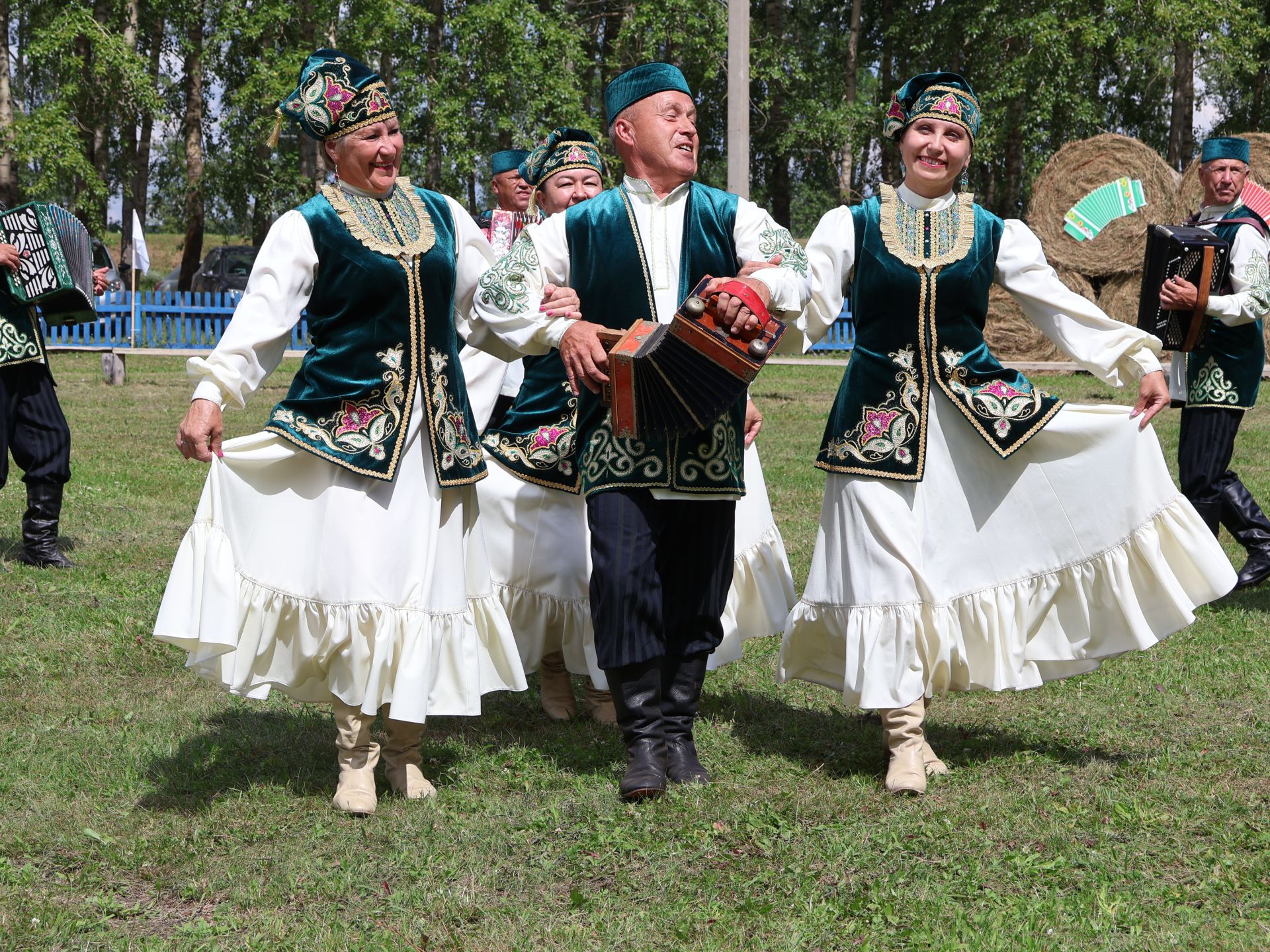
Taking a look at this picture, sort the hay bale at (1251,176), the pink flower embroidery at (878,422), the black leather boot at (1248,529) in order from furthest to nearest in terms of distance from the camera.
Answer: the hay bale at (1251,176), the black leather boot at (1248,529), the pink flower embroidery at (878,422)

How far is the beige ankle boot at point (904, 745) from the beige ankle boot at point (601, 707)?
3.69 ft

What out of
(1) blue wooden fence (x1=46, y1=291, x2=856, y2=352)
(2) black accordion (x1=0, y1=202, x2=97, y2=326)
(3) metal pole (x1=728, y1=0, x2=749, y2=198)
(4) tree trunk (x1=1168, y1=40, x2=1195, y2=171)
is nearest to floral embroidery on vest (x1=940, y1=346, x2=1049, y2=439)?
(2) black accordion (x1=0, y1=202, x2=97, y2=326)

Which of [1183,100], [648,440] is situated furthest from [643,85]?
[1183,100]

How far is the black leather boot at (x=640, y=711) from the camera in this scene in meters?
4.05

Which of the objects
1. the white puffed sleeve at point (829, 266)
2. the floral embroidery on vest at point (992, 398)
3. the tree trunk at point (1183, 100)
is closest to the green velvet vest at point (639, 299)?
the white puffed sleeve at point (829, 266)

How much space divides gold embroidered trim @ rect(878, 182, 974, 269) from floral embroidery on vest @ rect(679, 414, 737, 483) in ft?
2.41

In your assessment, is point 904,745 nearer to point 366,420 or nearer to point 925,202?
point 925,202

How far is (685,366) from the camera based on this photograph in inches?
145

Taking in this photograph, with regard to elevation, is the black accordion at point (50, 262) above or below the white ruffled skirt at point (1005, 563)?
above

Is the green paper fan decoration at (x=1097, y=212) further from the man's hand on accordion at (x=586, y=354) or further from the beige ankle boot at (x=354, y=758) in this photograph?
the beige ankle boot at (x=354, y=758)

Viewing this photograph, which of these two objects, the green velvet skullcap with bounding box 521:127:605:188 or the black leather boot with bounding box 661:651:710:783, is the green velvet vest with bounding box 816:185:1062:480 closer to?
the black leather boot with bounding box 661:651:710:783

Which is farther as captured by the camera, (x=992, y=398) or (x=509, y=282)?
(x=992, y=398)

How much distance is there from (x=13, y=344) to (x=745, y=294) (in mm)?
4701

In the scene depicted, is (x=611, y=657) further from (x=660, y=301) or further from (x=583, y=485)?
(x=660, y=301)
